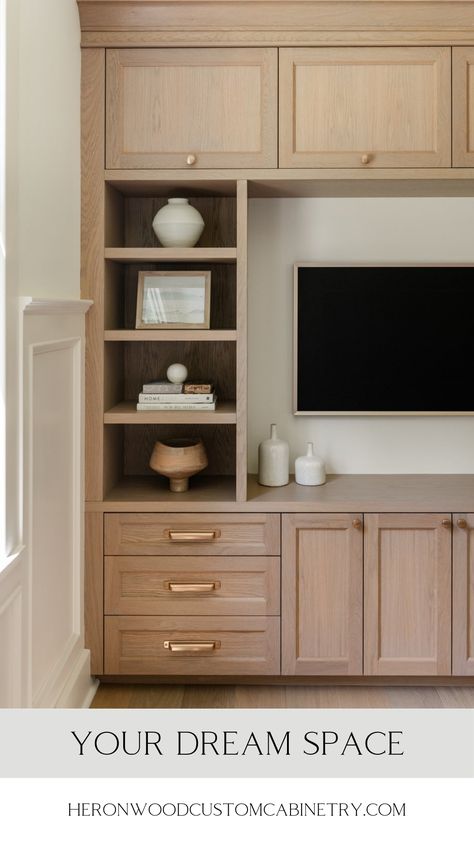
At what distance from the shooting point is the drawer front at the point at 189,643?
2.86 m

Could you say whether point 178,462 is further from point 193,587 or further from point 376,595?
point 376,595

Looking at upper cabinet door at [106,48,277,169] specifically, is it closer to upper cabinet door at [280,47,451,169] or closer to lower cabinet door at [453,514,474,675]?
upper cabinet door at [280,47,451,169]

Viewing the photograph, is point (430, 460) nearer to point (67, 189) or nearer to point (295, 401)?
point (295, 401)

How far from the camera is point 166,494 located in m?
2.97

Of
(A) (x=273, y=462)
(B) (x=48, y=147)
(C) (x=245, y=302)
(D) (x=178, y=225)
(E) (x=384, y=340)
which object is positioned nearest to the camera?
(B) (x=48, y=147)

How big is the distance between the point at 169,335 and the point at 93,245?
0.41 meters

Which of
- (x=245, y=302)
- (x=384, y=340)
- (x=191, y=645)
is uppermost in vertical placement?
(x=245, y=302)

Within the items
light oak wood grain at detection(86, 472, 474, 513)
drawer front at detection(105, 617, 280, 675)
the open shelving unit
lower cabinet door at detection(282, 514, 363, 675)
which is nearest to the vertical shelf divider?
the open shelving unit

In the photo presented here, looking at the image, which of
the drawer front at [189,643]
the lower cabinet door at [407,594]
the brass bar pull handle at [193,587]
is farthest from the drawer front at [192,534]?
the lower cabinet door at [407,594]

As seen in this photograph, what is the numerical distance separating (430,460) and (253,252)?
1117 mm

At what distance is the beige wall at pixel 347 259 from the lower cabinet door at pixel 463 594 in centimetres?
52

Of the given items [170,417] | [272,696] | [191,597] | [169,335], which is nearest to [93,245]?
[169,335]

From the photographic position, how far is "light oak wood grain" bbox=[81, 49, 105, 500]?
2.78 m
